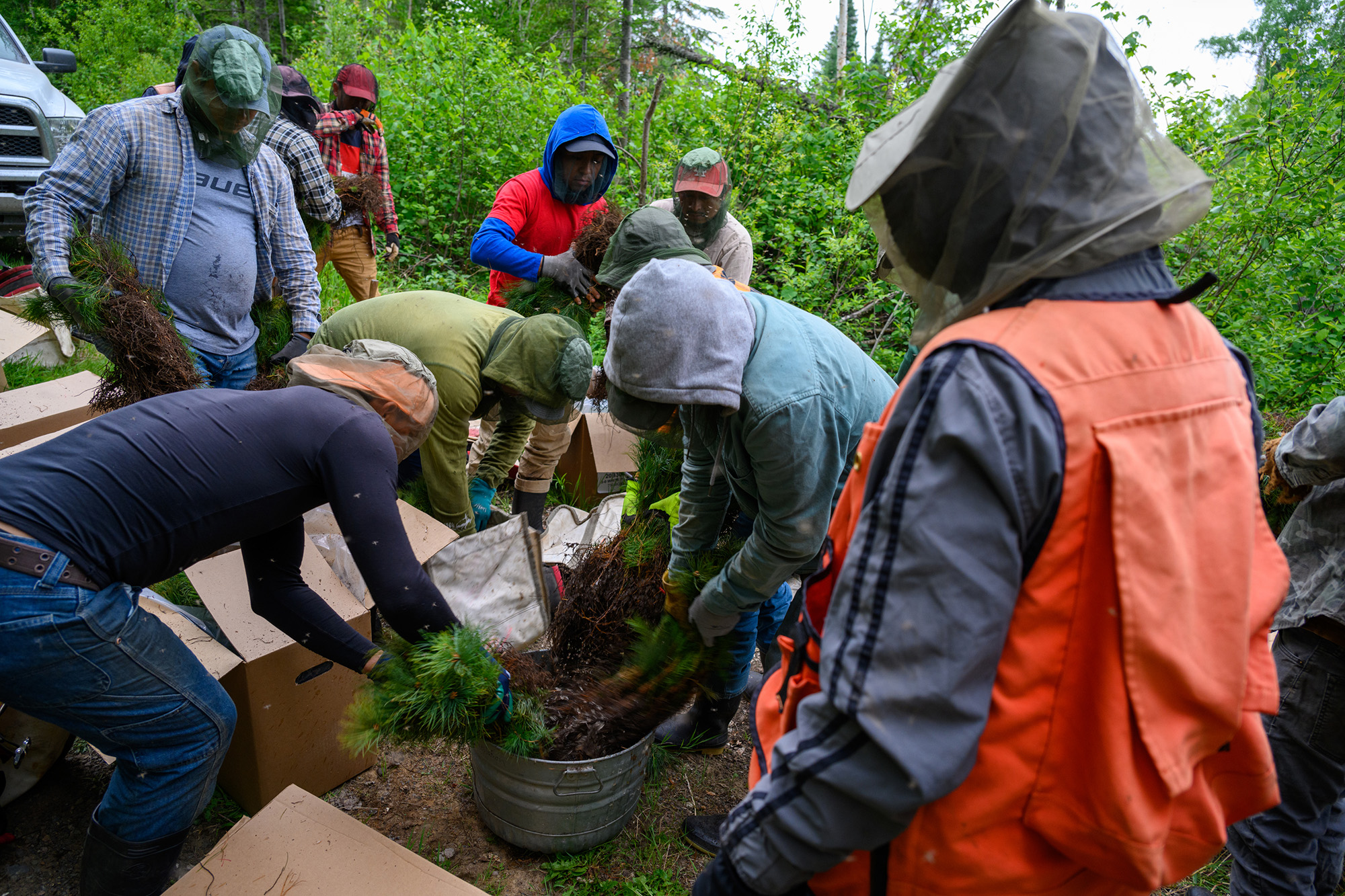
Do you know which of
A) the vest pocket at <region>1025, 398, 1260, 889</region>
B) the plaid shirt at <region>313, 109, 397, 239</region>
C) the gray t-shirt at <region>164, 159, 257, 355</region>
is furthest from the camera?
the plaid shirt at <region>313, 109, 397, 239</region>

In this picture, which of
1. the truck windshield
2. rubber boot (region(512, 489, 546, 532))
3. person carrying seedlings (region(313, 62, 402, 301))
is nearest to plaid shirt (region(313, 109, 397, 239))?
person carrying seedlings (region(313, 62, 402, 301))

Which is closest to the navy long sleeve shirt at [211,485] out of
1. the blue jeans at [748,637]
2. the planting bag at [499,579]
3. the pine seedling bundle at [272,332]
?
the planting bag at [499,579]

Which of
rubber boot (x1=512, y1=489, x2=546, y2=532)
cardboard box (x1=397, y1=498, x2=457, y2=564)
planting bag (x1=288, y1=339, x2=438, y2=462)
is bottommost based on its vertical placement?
rubber boot (x1=512, y1=489, x2=546, y2=532)

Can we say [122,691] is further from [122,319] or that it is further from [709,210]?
[709,210]

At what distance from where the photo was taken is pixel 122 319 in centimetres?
244

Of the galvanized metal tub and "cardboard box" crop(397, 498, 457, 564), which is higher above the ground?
"cardboard box" crop(397, 498, 457, 564)

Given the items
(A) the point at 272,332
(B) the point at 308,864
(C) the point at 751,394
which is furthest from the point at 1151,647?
(A) the point at 272,332

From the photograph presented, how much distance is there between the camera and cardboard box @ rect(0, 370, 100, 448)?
9.49 feet

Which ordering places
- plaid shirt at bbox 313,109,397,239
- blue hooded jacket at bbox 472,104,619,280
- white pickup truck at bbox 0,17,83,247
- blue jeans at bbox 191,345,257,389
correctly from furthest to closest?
1. white pickup truck at bbox 0,17,83,247
2. plaid shirt at bbox 313,109,397,239
3. blue hooded jacket at bbox 472,104,619,280
4. blue jeans at bbox 191,345,257,389

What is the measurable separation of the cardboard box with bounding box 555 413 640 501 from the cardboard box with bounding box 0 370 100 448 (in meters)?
2.06

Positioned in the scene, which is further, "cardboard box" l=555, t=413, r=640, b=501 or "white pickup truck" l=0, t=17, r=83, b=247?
"white pickup truck" l=0, t=17, r=83, b=247

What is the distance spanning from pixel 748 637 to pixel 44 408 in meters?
2.91

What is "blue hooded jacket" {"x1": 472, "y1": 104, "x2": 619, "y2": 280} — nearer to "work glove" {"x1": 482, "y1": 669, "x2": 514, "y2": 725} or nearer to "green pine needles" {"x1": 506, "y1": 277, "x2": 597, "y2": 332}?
"green pine needles" {"x1": 506, "y1": 277, "x2": 597, "y2": 332}

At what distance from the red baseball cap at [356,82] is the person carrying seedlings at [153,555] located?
4.18 meters
